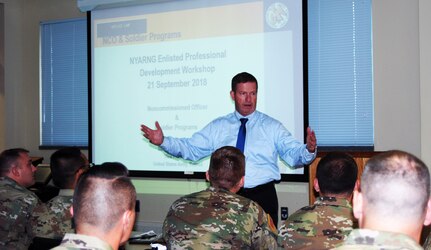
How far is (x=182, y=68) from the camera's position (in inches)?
229

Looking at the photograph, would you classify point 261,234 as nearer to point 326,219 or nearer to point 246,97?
point 326,219

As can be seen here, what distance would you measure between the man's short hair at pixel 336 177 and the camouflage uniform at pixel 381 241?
1.45 metres

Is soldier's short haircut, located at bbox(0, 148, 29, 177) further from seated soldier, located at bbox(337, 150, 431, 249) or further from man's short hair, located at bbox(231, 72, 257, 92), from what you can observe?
seated soldier, located at bbox(337, 150, 431, 249)

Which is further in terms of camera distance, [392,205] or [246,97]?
[246,97]

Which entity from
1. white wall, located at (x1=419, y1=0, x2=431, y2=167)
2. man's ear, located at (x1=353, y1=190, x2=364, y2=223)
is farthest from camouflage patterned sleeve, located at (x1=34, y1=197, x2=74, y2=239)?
white wall, located at (x1=419, y1=0, x2=431, y2=167)

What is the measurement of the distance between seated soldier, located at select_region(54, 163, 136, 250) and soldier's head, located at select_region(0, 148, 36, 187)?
2.55 meters

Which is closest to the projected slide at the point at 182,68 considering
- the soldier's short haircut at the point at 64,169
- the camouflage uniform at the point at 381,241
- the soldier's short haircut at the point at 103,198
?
the soldier's short haircut at the point at 64,169

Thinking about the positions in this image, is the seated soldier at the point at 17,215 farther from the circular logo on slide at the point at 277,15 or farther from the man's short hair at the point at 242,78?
the circular logo on slide at the point at 277,15

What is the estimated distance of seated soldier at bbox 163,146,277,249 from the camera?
9.98 feet

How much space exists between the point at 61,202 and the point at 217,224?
4.00 feet

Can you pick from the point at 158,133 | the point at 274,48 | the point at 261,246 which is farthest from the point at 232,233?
the point at 274,48

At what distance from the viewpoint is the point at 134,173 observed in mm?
6082

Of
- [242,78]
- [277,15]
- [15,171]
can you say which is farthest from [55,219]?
[277,15]

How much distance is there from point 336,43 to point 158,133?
6.31ft
